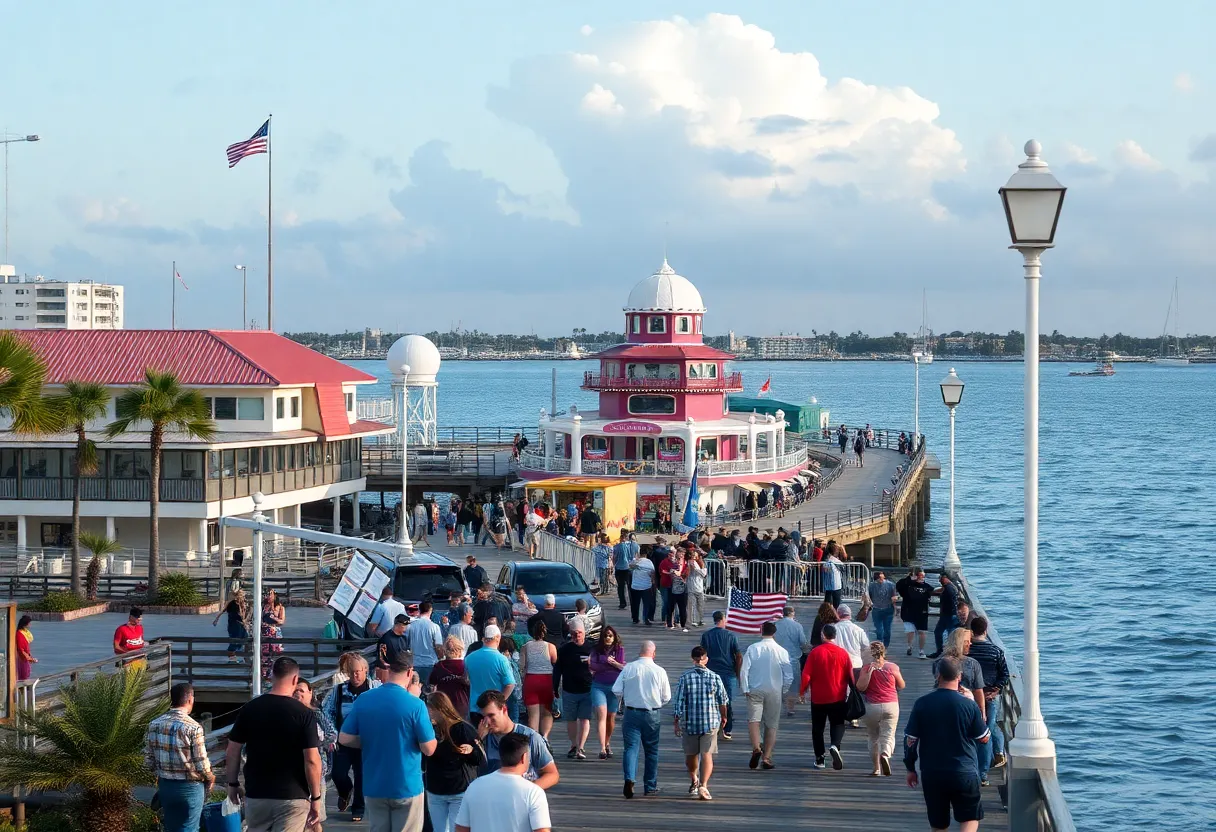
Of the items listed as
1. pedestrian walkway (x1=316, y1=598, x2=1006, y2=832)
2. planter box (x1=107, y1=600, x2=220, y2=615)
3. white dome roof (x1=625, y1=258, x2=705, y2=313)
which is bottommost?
planter box (x1=107, y1=600, x2=220, y2=615)

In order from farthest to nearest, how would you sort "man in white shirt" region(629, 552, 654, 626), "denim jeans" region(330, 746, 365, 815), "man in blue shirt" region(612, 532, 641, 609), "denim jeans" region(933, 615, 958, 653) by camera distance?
"man in blue shirt" region(612, 532, 641, 609)
"man in white shirt" region(629, 552, 654, 626)
"denim jeans" region(933, 615, 958, 653)
"denim jeans" region(330, 746, 365, 815)

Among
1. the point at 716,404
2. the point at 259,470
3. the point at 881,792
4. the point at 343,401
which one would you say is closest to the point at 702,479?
the point at 716,404

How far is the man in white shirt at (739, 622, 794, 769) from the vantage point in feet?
50.2

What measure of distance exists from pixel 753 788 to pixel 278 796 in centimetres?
615

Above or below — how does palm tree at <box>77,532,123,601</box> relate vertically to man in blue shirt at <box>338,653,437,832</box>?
below

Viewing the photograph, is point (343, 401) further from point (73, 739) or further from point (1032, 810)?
point (1032, 810)

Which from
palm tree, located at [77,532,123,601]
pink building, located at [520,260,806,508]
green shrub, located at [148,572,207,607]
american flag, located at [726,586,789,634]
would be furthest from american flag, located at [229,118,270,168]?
american flag, located at [726,586,789,634]

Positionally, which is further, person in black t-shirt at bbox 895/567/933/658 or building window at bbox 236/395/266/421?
building window at bbox 236/395/266/421

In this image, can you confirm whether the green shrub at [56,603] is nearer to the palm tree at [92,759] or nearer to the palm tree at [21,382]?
the palm tree at [21,382]

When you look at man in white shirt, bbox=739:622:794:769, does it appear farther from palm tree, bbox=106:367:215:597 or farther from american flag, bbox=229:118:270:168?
american flag, bbox=229:118:270:168

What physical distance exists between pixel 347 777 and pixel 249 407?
103 ft

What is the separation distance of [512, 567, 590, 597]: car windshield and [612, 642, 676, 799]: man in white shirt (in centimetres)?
890

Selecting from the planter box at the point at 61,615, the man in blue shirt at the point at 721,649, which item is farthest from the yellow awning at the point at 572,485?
the man in blue shirt at the point at 721,649

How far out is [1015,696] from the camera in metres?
16.5
